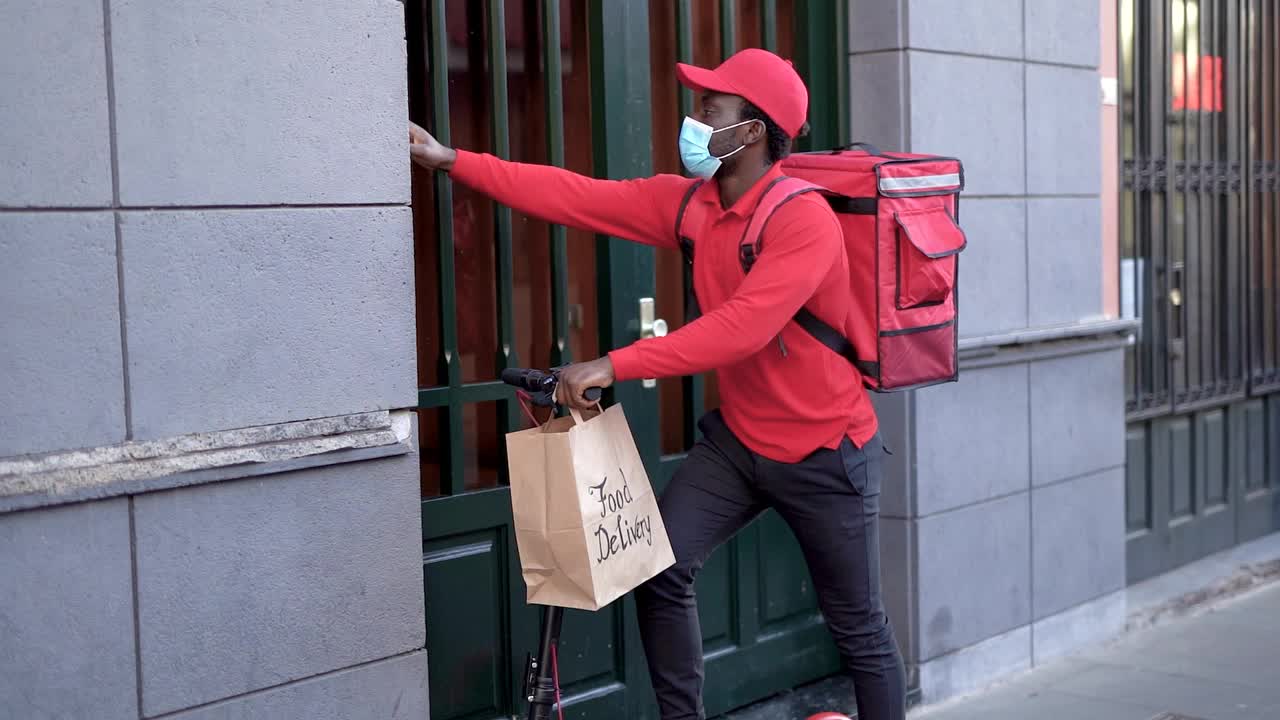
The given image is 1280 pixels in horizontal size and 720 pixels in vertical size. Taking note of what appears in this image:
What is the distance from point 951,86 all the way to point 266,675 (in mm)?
3609

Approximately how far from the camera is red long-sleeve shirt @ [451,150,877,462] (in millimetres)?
3686

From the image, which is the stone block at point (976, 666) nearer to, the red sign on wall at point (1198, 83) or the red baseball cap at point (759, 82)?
the red baseball cap at point (759, 82)

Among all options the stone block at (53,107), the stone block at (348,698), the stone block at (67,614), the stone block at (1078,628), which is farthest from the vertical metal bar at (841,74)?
the stone block at (67,614)

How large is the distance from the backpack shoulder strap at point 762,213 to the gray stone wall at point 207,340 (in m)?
0.87

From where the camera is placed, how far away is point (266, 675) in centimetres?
356

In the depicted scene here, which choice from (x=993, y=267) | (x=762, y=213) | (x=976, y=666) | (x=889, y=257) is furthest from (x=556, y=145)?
(x=976, y=666)

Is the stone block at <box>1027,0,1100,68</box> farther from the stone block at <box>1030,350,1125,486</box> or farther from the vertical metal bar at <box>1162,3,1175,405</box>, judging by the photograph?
the stone block at <box>1030,350,1125,486</box>

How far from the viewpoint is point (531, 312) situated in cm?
494

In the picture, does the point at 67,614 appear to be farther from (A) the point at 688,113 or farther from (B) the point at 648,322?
(A) the point at 688,113

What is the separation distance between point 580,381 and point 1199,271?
18.2 feet

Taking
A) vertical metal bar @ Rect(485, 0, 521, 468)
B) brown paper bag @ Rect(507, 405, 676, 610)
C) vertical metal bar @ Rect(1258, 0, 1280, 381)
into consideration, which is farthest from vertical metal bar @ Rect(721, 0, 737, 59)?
vertical metal bar @ Rect(1258, 0, 1280, 381)

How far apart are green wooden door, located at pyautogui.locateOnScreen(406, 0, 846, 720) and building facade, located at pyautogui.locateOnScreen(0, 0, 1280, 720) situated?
13mm

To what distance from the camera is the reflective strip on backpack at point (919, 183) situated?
4059 mm

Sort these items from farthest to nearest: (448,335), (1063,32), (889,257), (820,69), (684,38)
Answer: (1063,32)
(820,69)
(684,38)
(448,335)
(889,257)
